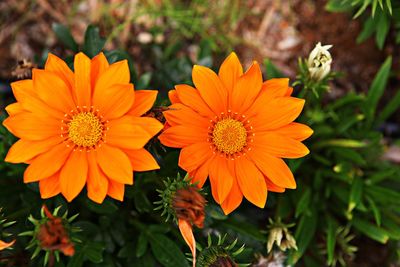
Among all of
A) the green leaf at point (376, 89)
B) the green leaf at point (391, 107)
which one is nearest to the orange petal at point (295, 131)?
the green leaf at point (376, 89)

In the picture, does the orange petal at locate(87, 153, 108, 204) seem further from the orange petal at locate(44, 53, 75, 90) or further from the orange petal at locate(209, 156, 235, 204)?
the orange petal at locate(209, 156, 235, 204)

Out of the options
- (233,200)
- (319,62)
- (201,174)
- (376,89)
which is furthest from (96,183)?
(376,89)

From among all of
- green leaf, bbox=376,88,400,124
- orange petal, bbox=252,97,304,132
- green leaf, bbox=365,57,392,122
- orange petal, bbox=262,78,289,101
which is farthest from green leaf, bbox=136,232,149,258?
green leaf, bbox=376,88,400,124

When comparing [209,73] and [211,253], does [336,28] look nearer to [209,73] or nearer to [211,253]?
[209,73]

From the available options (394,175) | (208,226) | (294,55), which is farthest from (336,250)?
(294,55)

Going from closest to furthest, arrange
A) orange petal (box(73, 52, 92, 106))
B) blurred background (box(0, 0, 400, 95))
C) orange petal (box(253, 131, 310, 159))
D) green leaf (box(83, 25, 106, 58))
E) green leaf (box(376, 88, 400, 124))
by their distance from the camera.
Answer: orange petal (box(73, 52, 92, 106))
orange petal (box(253, 131, 310, 159))
green leaf (box(83, 25, 106, 58))
green leaf (box(376, 88, 400, 124))
blurred background (box(0, 0, 400, 95))

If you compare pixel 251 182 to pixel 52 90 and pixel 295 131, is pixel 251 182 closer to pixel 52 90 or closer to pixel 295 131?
pixel 295 131

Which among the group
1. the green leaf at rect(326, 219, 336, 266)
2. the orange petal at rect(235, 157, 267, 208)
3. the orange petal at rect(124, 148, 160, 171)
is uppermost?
the orange petal at rect(124, 148, 160, 171)
